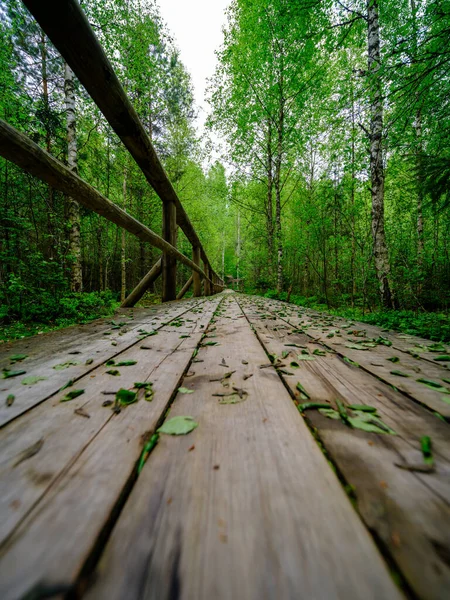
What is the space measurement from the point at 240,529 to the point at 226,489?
76 millimetres

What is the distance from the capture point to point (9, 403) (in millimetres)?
693

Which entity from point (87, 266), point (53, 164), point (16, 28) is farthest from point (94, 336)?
point (87, 266)

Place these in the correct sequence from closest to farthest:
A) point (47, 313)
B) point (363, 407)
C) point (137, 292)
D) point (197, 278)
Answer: point (363, 407)
point (137, 292)
point (47, 313)
point (197, 278)

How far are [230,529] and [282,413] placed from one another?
351mm

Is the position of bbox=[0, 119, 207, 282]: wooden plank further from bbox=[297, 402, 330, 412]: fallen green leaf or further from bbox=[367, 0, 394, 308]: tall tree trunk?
bbox=[367, 0, 394, 308]: tall tree trunk

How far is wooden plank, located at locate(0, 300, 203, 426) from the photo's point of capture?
0.74 metres

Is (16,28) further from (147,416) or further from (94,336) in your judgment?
(147,416)

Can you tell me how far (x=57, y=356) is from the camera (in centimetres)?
112

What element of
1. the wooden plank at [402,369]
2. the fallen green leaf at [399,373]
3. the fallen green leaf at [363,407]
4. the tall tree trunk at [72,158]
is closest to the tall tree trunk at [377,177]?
the wooden plank at [402,369]

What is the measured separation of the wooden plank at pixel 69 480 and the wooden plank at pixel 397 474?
1.27 ft

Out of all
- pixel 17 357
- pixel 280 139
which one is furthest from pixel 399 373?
pixel 280 139

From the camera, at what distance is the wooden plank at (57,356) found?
0.74m

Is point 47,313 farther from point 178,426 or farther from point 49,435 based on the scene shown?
point 178,426

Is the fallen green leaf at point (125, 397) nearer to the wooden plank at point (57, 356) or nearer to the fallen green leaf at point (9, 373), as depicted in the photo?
the wooden plank at point (57, 356)
